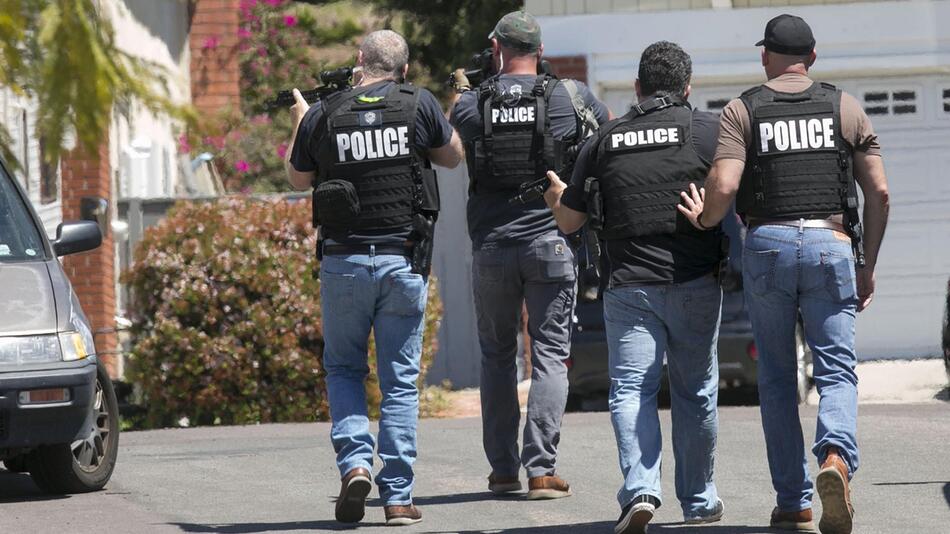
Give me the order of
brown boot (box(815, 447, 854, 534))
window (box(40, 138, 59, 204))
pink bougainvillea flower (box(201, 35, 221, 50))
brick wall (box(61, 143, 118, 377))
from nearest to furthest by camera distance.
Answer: brown boot (box(815, 447, 854, 534)), brick wall (box(61, 143, 118, 377)), window (box(40, 138, 59, 204)), pink bougainvillea flower (box(201, 35, 221, 50))

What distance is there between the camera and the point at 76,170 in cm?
1547

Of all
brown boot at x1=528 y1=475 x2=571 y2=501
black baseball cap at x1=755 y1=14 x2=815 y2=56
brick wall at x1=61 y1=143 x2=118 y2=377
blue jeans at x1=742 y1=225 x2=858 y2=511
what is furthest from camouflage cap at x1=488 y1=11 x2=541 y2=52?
brick wall at x1=61 y1=143 x2=118 y2=377

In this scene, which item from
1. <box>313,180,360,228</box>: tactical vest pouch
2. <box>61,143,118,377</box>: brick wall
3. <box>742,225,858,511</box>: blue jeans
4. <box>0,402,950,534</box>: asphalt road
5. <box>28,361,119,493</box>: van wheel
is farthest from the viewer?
<box>61,143,118,377</box>: brick wall

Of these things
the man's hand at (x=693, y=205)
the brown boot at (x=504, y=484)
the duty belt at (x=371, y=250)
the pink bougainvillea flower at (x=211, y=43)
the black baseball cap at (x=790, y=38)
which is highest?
the black baseball cap at (x=790, y=38)

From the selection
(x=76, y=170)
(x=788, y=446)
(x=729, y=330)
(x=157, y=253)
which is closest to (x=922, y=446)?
(x=729, y=330)

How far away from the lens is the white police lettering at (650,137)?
22.1ft

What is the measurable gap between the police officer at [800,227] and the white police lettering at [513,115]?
1.22 meters

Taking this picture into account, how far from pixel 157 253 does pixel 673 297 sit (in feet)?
21.2

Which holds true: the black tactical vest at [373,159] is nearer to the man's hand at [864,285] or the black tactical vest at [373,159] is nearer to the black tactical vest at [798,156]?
the black tactical vest at [798,156]

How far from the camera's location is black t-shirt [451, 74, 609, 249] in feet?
25.5

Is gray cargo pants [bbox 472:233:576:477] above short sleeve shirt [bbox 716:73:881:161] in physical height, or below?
below

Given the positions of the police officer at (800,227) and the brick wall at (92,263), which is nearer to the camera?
the police officer at (800,227)

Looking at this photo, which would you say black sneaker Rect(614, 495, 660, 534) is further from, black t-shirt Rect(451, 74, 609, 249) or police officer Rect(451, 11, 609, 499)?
black t-shirt Rect(451, 74, 609, 249)

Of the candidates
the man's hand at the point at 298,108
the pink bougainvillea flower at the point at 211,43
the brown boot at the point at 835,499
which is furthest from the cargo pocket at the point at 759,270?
the pink bougainvillea flower at the point at 211,43
